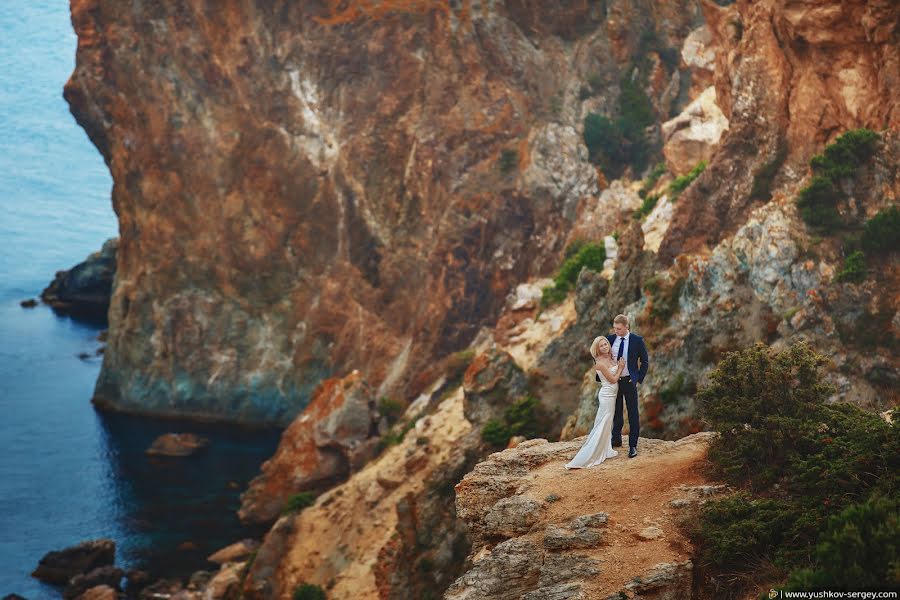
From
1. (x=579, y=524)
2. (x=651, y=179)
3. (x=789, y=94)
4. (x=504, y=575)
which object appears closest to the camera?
(x=504, y=575)

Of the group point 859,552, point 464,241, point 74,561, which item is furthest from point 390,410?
point 859,552

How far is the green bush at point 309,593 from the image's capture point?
3862 centimetres

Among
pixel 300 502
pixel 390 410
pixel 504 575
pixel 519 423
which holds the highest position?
pixel 504 575

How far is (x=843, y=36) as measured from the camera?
32688 mm

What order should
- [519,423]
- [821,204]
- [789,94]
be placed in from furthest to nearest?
[519,423], [789,94], [821,204]

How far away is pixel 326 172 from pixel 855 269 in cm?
5225

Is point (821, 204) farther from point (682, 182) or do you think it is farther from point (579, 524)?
point (579, 524)

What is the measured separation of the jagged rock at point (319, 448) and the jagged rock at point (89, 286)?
69193 mm

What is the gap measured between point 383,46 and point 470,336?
A: 81.2 ft

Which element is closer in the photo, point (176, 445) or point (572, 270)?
point (572, 270)

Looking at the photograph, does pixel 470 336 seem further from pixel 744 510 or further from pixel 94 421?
pixel 744 510

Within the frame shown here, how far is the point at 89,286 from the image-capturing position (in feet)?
387

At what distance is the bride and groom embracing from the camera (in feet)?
62.7

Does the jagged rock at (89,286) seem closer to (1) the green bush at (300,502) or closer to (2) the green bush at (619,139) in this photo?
(2) the green bush at (619,139)
